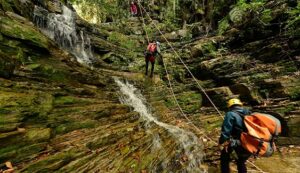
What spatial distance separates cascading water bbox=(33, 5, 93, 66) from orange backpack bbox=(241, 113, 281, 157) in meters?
12.5

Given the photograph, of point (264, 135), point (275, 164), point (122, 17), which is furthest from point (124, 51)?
point (264, 135)

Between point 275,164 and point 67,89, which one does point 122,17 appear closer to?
point 67,89

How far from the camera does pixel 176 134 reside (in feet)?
35.6

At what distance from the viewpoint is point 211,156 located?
964 cm

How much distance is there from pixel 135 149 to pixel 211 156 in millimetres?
2899

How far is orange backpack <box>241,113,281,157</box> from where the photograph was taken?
6113mm

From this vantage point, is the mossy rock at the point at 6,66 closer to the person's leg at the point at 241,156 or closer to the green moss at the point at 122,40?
the person's leg at the point at 241,156

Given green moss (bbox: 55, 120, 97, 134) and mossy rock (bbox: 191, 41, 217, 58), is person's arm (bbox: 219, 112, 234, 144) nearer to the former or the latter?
green moss (bbox: 55, 120, 97, 134)

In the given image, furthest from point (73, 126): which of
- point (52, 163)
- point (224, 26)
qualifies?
point (224, 26)

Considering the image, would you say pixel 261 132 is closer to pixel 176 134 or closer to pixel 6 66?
pixel 176 134

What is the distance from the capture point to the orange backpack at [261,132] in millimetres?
6113

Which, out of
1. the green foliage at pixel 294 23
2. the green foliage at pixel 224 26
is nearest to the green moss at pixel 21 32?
the green foliage at pixel 294 23

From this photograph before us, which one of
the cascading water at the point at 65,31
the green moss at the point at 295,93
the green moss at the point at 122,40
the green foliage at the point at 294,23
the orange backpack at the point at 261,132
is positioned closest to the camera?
the orange backpack at the point at 261,132

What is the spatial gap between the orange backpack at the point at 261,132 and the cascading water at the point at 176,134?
10.4ft
